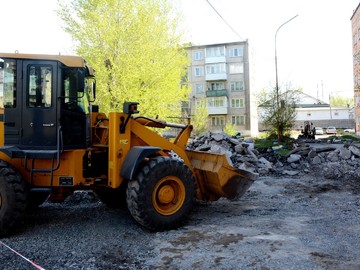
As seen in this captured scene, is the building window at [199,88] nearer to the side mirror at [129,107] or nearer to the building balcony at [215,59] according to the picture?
the building balcony at [215,59]

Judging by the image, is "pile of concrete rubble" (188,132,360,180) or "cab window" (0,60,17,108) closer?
"cab window" (0,60,17,108)

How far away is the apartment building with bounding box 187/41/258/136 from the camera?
5134cm

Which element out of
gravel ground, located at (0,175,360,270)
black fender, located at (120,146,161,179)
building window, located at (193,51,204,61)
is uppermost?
building window, located at (193,51,204,61)

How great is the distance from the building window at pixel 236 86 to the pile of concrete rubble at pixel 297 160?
37957mm

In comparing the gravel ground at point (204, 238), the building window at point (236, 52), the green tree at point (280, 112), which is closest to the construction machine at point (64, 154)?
the gravel ground at point (204, 238)

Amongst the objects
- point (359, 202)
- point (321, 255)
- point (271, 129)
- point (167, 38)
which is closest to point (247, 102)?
point (271, 129)

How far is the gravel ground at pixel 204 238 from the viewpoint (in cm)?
419

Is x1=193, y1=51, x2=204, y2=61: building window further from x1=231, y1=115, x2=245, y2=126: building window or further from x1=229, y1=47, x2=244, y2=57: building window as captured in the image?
x1=231, y1=115, x2=245, y2=126: building window

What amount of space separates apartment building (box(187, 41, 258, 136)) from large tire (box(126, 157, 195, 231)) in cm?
4548

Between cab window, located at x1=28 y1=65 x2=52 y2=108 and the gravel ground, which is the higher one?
cab window, located at x1=28 y1=65 x2=52 y2=108

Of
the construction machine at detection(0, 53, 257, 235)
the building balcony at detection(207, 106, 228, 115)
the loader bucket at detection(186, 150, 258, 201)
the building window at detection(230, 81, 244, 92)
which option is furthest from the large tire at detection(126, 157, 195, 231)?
the building window at detection(230, 81, 244, 92)

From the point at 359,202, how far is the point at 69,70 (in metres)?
6.22

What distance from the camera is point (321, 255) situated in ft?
Answer: 14.1

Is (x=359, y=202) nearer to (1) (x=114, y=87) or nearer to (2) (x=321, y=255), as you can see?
(2) (x=321, y=255)
